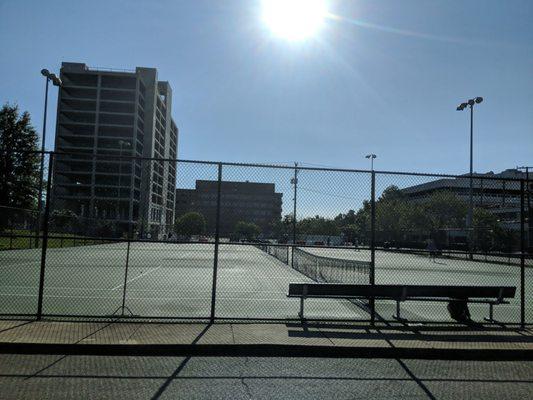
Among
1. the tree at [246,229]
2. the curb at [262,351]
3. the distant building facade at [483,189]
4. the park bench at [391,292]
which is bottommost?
the curb at [262,351]

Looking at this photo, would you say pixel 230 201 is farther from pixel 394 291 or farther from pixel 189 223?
pixel 394 291

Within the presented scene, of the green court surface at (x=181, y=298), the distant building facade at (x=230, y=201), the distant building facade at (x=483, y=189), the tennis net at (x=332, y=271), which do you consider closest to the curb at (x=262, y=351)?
the green court surface at (x=181, y=298)

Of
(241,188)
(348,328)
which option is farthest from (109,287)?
(348,328)

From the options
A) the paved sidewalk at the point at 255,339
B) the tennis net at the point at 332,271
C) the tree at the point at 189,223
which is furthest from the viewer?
the tennis net at the point at 332,271

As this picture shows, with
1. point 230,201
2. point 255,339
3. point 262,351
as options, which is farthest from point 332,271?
point 262,351

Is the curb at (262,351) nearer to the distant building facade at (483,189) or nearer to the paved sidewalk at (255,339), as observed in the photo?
the paved sidewalk at (255,339)

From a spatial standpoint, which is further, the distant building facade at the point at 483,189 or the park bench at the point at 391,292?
the distant building facade at the point at 483,189

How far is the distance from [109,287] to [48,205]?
677 cm

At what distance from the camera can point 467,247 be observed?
1121 cm

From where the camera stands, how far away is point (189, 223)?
372 inches

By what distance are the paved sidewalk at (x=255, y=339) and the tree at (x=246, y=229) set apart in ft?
6.32

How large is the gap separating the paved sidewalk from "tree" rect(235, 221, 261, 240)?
1.93 m

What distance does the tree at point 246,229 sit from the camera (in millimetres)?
9625

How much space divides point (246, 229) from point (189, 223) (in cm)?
118
